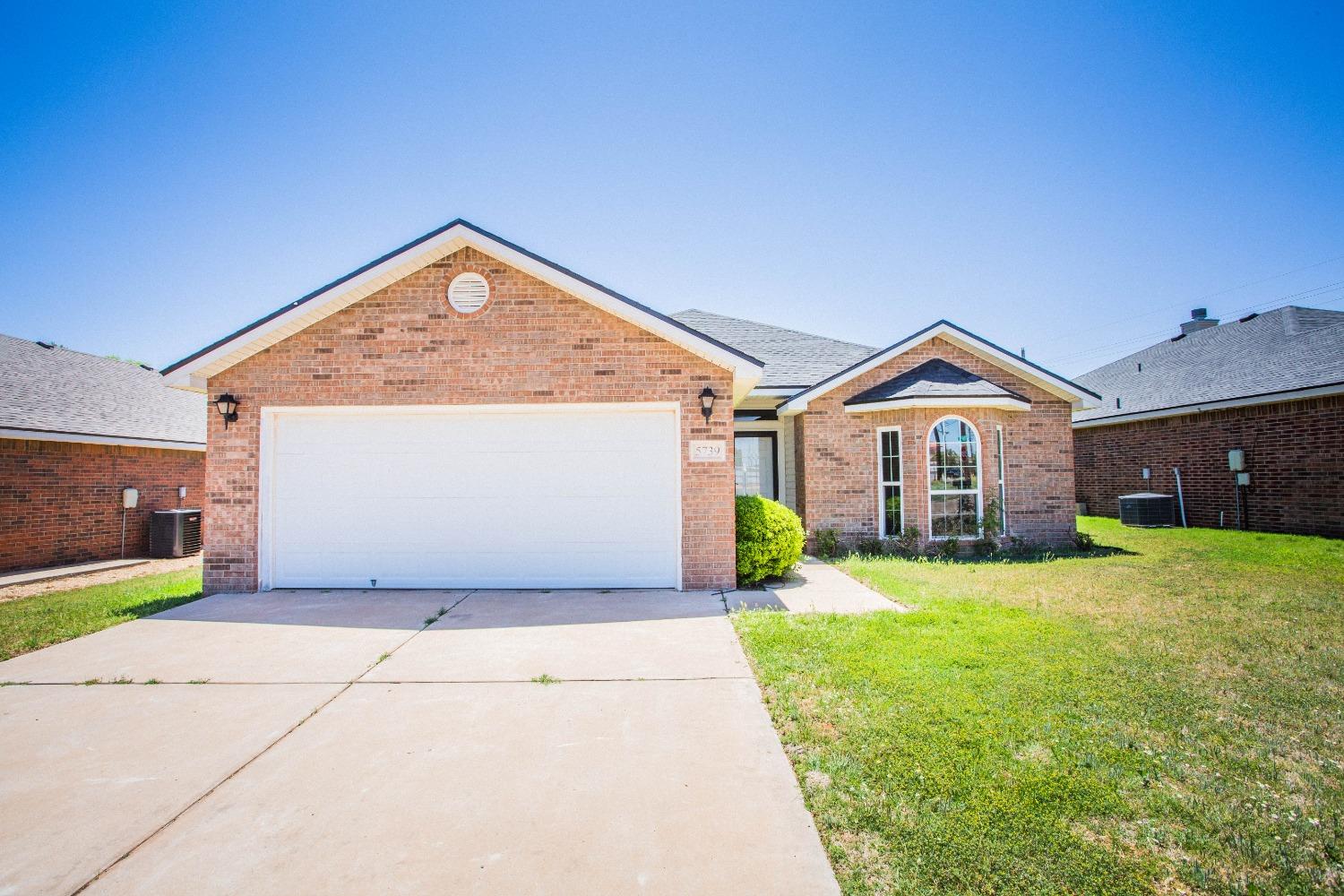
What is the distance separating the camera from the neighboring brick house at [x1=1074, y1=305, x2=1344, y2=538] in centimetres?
1290

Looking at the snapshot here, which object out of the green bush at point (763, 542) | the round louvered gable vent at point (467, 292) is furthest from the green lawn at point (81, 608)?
the green bush at point (763, 542)

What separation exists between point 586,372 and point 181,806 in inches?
235

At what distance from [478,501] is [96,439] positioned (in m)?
9.28

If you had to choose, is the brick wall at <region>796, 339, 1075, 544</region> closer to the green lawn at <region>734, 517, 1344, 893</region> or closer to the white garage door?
the green lawn at <region>734, 517, 1344, 893</region>

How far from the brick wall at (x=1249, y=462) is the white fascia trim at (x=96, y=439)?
24.8 metres

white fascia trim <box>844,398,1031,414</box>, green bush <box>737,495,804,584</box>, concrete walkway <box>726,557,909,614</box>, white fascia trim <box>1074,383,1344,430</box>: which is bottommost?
concrete walkway <box>726,557,909,614</box>

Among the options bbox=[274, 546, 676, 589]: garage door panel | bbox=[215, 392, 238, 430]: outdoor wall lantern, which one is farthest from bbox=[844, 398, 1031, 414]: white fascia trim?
bbox=[215, 392, 238, 430]: outdoor wall lantern

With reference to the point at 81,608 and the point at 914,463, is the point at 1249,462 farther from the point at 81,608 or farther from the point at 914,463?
the point at 81,608

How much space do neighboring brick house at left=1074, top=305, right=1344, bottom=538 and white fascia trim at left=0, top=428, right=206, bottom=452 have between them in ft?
81.0

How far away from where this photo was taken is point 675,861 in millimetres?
2660

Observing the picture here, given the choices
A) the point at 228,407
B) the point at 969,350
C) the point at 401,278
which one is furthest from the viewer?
the point at 969,350

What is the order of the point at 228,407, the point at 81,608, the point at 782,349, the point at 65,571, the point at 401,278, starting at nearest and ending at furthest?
Answer: the point at 81,608 → the point at 228,407 → the point at 401,278 → the point at 65,571 → the point at 782,349

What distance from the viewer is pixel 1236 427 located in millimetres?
14609

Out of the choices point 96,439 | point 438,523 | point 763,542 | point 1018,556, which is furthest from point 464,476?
point 1018,556
